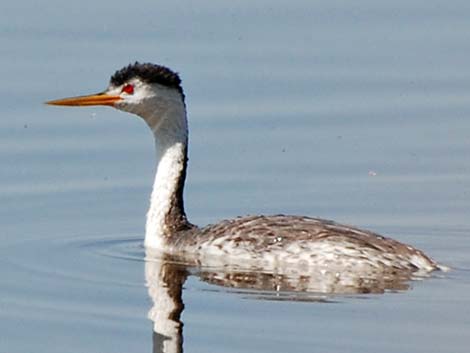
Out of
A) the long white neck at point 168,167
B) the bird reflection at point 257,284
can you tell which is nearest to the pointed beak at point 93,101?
the long white neck at point 168,167

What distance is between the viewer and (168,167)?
628 inches

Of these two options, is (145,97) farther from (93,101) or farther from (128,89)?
(93,101)

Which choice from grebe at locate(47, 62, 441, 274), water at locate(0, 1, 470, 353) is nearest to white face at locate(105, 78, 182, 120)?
grebe at locate(47, 62, 441, 274)

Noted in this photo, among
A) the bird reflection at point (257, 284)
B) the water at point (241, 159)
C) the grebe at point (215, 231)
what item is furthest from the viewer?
the grebe at point (215, 231)

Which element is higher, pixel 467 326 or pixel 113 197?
pixel 113 197

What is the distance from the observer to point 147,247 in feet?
51.5

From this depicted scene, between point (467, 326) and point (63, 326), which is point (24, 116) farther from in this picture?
point (467, 326)

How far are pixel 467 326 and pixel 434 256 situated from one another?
2.22 metres

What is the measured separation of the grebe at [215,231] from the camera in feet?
47.5

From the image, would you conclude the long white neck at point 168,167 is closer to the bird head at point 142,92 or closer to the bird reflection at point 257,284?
the bird head at point 142,92

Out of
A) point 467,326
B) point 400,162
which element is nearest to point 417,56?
point 400,162

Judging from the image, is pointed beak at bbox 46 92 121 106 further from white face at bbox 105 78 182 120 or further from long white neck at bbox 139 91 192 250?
long white neck at bbox 139 91 192 250

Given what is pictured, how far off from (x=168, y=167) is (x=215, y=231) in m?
1.00

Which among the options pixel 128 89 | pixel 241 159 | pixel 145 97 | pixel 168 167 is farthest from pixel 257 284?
pixel 241 159
